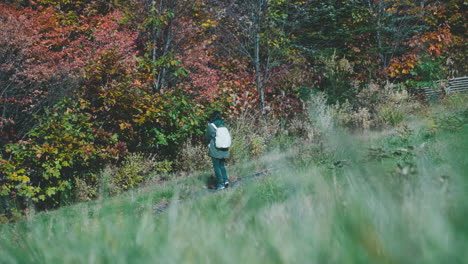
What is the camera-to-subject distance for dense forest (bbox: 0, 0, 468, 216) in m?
9.12

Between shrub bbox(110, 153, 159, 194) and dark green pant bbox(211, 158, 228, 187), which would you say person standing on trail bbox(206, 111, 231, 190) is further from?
shrub bbox(110, 153, 159, 194)

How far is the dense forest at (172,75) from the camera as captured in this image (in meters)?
9.12

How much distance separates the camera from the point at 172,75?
12609 millimetres

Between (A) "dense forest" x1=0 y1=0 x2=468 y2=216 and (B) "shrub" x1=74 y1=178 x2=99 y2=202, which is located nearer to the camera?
(A) "dense forest" x1=0 y1=0 x2=468 y2=216

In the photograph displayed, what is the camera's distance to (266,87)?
1472 centimetres

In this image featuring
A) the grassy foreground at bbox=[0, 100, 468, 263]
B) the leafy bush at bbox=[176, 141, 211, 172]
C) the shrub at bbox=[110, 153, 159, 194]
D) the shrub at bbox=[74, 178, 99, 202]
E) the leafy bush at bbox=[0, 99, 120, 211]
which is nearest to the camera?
the grassy foreground at bbox=[0, 100, 468, 263]

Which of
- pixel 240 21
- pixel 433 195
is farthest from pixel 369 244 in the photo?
pixel 240 21

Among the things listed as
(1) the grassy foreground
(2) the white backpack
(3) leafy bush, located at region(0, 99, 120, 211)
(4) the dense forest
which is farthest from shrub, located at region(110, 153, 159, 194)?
(1) the grassy foreground

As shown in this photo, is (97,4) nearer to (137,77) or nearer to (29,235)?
(137,77)

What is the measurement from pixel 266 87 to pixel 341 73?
3289 millimetres

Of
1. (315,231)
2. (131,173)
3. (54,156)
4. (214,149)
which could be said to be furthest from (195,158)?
(315,231)

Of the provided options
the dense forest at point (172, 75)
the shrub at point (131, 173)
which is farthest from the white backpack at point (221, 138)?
the shrub at point (131, 173)

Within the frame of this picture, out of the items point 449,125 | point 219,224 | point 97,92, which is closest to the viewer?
point 219,224

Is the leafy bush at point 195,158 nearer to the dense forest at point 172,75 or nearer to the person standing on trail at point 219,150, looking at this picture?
the dense forest at point 172,75
